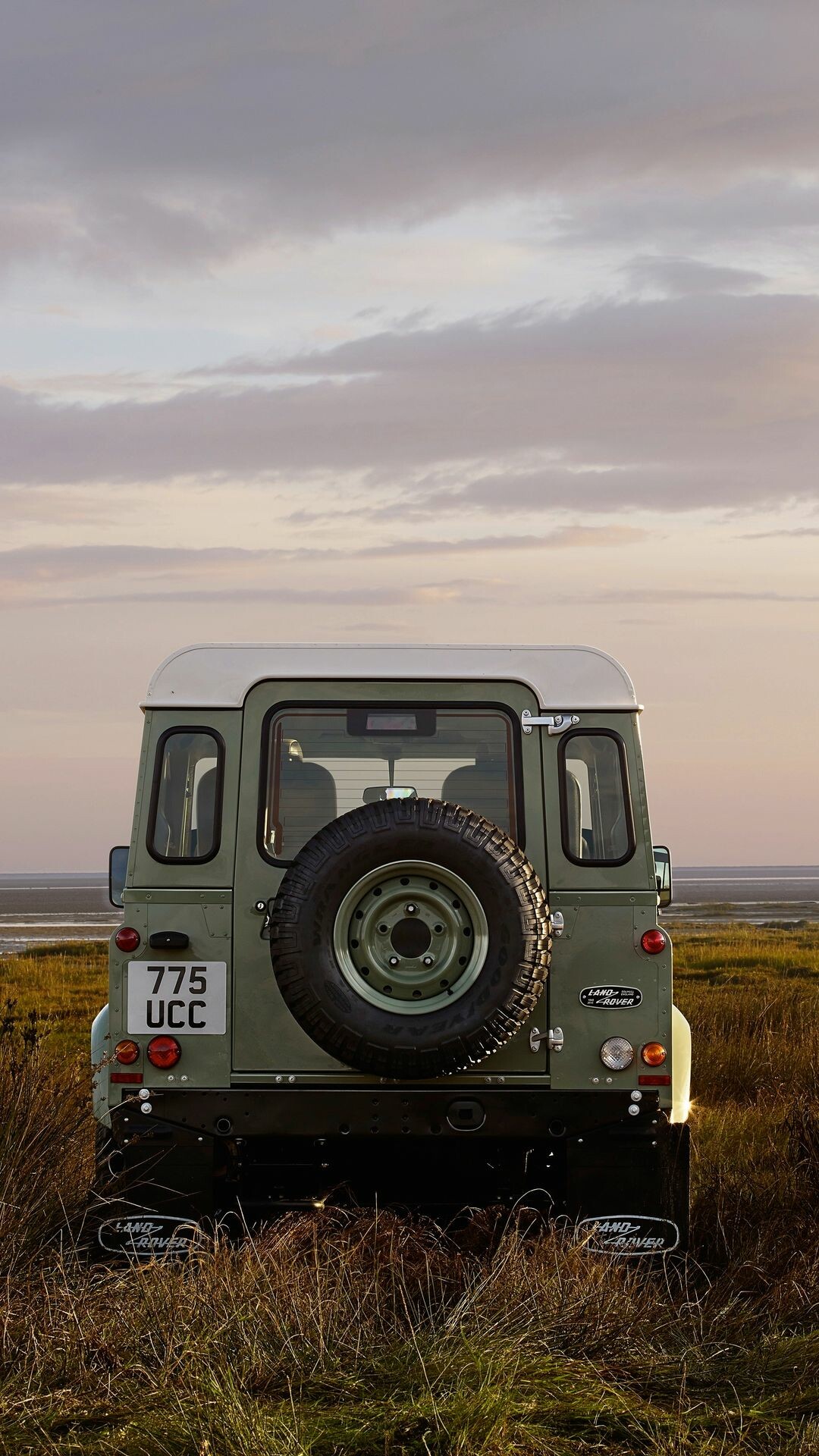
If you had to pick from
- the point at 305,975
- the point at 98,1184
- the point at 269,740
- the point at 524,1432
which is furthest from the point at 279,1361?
the point at 269,740

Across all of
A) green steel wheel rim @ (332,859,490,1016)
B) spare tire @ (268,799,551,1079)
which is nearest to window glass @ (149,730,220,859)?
spare tire @ (268,799,551,1079)

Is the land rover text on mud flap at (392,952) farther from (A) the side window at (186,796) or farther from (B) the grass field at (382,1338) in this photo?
(B) the grass field at (382,1338)

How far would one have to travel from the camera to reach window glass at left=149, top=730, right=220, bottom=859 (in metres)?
6.59

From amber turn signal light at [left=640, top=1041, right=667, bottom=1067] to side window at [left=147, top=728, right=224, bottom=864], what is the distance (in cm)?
198

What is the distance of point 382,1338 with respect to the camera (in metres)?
4.80

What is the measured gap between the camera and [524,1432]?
4059 mm

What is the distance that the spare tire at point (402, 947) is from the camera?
5.89 metres

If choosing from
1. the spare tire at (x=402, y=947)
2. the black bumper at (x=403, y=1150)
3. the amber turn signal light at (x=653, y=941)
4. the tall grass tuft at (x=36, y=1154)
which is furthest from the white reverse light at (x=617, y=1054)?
the tall grass tuft at (x=36, y=1154)

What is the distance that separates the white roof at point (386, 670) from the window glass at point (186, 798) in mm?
179

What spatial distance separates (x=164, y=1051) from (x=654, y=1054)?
6.62 ft

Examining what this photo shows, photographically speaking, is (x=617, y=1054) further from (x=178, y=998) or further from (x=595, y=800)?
(x=178, y=998)

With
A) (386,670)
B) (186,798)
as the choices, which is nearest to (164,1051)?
(186,798)

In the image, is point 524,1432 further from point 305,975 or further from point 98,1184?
point 98,1184

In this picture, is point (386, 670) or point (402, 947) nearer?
point (402, 947)
